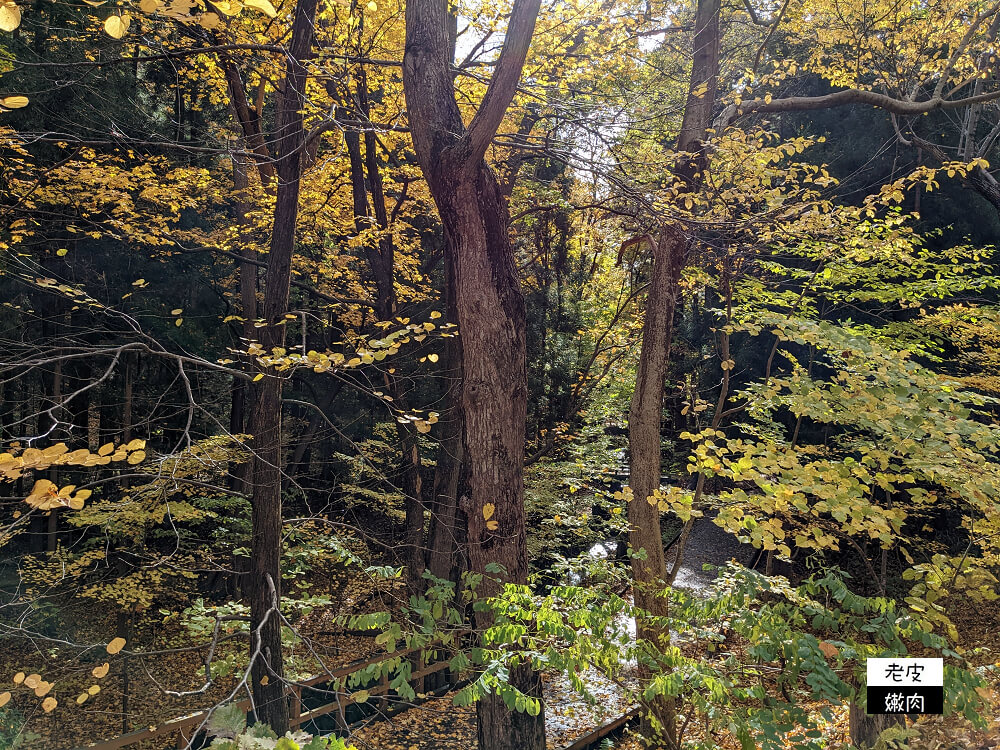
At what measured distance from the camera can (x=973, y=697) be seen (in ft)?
7.73

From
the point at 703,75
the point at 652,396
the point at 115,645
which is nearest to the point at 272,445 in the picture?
the point at 115,645

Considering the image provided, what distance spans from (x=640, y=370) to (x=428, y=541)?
5.12 m

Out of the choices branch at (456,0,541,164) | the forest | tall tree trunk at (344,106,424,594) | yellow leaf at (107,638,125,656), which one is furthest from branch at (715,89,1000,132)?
yellow leaf at (107,638,125,656)

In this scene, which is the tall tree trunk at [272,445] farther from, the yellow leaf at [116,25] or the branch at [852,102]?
the branch at [852,102]

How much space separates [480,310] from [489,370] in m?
0.38

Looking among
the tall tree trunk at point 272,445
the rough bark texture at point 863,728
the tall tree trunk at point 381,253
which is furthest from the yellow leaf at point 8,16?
the tall tree trunk at point 381,253

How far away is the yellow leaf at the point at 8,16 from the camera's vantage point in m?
1.51

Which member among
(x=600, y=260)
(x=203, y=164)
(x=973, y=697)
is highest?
(x=203, y=164)

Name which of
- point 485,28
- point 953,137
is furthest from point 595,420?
point 953,137

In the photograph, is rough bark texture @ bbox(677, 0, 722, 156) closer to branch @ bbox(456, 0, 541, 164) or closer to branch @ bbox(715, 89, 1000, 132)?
branch @ bbox(715, 89, 1000, 132)

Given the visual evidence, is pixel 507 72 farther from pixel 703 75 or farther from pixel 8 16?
pixel 703 75

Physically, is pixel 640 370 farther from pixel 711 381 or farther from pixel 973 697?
pixel 711 381

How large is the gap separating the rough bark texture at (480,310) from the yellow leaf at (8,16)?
7.79 feet

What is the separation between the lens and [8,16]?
4.98ft
